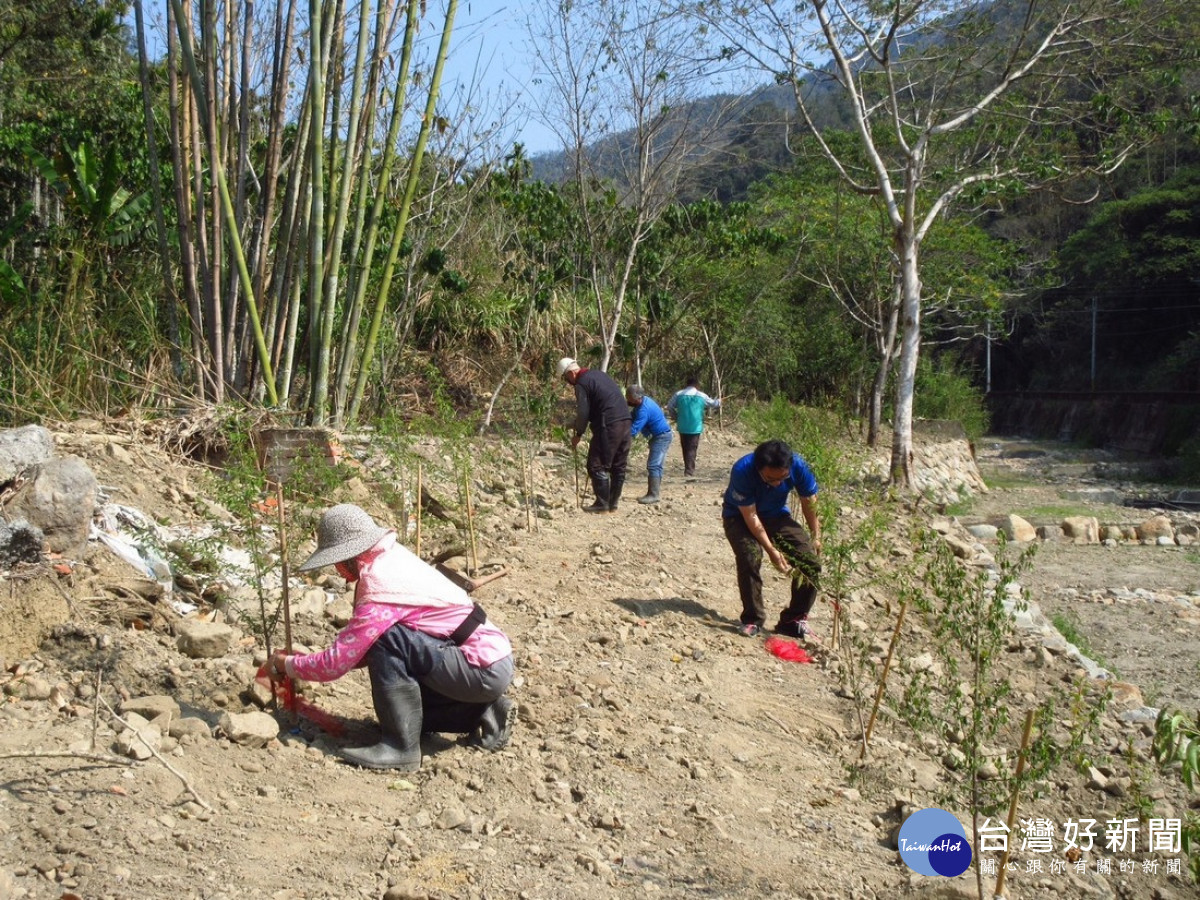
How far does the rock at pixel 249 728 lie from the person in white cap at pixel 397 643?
0.63 ft

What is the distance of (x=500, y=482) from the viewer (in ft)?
33.5

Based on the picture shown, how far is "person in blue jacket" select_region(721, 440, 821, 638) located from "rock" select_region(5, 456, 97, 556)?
3.51 metres

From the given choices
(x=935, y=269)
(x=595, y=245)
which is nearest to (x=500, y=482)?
(x=595, y=245)

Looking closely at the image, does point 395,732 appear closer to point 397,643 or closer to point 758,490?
point 397,643

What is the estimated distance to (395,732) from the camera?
413 cm

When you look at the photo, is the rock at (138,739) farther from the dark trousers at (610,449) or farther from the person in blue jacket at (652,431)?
the person in blue jacket at (652,431)

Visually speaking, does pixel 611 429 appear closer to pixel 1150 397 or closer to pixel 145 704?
pixel 145 704

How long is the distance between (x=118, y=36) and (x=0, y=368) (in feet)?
39.5

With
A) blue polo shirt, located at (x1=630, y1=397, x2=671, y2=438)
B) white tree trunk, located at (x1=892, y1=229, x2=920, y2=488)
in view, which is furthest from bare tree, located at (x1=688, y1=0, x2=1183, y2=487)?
blue polo shirt, located at (x1=630, y1=397, x2=671, y2=438)

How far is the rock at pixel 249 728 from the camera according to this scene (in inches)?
159

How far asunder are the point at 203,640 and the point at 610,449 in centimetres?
545

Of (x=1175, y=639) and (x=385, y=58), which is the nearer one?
(x=385, y=58)

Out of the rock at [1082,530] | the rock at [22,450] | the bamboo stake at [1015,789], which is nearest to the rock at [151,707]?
the rock at [22,450]

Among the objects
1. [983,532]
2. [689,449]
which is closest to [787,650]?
[689,449]
